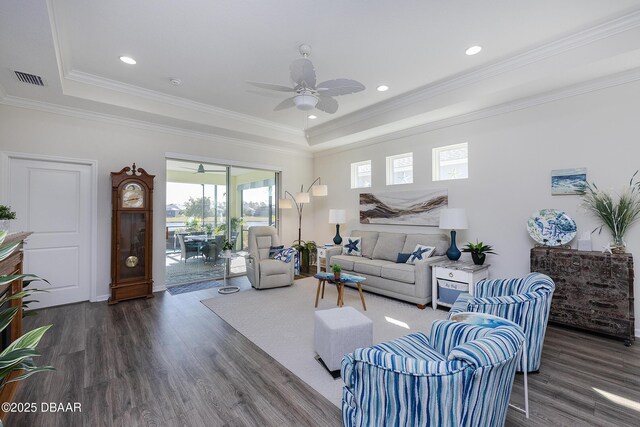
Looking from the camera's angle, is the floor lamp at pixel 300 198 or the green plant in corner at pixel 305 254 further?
the green plant in corner at pixel 305 254

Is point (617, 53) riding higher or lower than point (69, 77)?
lower

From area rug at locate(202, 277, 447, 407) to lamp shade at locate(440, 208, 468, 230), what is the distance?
1.20 metres

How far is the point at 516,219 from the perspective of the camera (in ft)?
13.3

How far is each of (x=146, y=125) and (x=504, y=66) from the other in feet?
17.3

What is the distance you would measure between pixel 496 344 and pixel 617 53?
329 centimetres

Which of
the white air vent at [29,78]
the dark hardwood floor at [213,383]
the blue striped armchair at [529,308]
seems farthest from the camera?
the white air vent at [29,78]

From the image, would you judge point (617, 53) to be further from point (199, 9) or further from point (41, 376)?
point (41, 376)

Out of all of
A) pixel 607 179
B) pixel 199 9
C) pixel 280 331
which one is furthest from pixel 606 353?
pixel 199 9

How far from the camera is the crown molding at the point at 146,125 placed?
3936 mm

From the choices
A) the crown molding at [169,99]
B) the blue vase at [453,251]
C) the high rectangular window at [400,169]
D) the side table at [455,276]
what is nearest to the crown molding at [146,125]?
the crown molding at [169,99]

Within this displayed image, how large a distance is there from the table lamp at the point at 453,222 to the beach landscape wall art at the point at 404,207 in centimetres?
63

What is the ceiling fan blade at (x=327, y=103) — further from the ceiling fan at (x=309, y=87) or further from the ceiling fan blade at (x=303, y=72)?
the ceiling fan blade at (x=303, y=72)

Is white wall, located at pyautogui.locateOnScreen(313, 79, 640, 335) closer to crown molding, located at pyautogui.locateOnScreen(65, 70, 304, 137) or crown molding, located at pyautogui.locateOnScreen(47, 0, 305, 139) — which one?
crown molding, located at pyautogui.locateOnScreen(65, 70, 304, 137)

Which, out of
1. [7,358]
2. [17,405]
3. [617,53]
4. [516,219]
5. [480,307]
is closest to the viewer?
[7,358]
